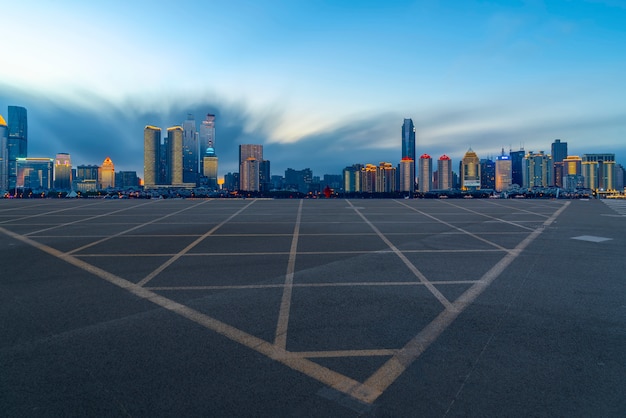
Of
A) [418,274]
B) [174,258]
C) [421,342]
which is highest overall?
[174,258]

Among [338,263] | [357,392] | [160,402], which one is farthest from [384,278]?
[160,402]

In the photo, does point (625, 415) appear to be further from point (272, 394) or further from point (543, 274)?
point (543, 274)

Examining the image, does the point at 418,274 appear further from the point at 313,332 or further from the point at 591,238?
the point at 591,238

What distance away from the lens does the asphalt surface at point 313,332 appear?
3.27 metres

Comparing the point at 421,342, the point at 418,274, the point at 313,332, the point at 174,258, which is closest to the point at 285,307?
the point at 313,332

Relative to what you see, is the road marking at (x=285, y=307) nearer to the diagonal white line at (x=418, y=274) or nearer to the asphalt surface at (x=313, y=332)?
the asphalt surface at (x=313, y=332)

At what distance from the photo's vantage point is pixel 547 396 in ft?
10.8

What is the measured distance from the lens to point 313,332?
4715mm

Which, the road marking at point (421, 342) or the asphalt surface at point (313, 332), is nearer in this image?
the asphalt surface at point (313, 332)

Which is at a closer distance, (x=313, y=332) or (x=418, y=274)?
(x=313, y=332)

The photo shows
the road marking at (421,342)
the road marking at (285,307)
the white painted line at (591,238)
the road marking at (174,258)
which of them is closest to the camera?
the road marking at (421,342)

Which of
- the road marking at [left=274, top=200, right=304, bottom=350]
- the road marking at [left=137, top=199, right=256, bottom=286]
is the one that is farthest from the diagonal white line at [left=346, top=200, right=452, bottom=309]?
the road marking at [left=137, top=199, right=256, bottom=286]

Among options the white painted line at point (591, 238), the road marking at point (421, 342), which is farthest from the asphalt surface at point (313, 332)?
the white painted line at point (591, 238)

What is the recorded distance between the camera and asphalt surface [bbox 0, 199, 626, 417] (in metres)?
3.27
